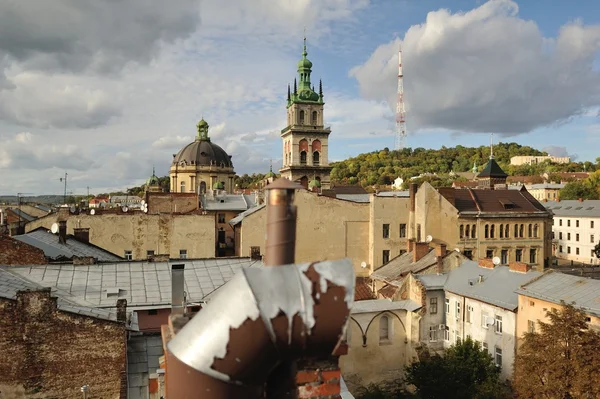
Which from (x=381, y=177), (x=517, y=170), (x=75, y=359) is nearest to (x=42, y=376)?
(x=75, y=359)

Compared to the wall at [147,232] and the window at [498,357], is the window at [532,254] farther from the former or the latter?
the wall at [147,232]

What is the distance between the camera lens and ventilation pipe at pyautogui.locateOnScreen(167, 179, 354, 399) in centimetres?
344

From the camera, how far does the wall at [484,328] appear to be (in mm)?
25453

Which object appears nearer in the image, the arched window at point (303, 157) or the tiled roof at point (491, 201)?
the tiled roof at point (491, 201)

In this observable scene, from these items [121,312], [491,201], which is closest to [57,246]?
[121,312]

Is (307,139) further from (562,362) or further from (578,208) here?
(562,362)

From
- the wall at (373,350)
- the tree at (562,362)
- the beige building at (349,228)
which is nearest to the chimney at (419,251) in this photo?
the wall at (373,350)

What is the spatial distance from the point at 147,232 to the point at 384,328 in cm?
2643

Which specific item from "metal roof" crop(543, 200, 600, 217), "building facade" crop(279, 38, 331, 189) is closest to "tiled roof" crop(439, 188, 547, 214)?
"metal roof" crop(543, 200, 600, 217)

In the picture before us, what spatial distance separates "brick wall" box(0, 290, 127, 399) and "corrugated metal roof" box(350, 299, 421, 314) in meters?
14.9

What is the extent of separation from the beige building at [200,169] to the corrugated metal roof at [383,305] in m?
66.7

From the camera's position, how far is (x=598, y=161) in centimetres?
18725

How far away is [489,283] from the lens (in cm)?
2823

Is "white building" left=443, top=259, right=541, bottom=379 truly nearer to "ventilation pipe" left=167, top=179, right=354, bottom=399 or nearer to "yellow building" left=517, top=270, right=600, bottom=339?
"yellow building" left=517, top=270, right=600, bottom=339
